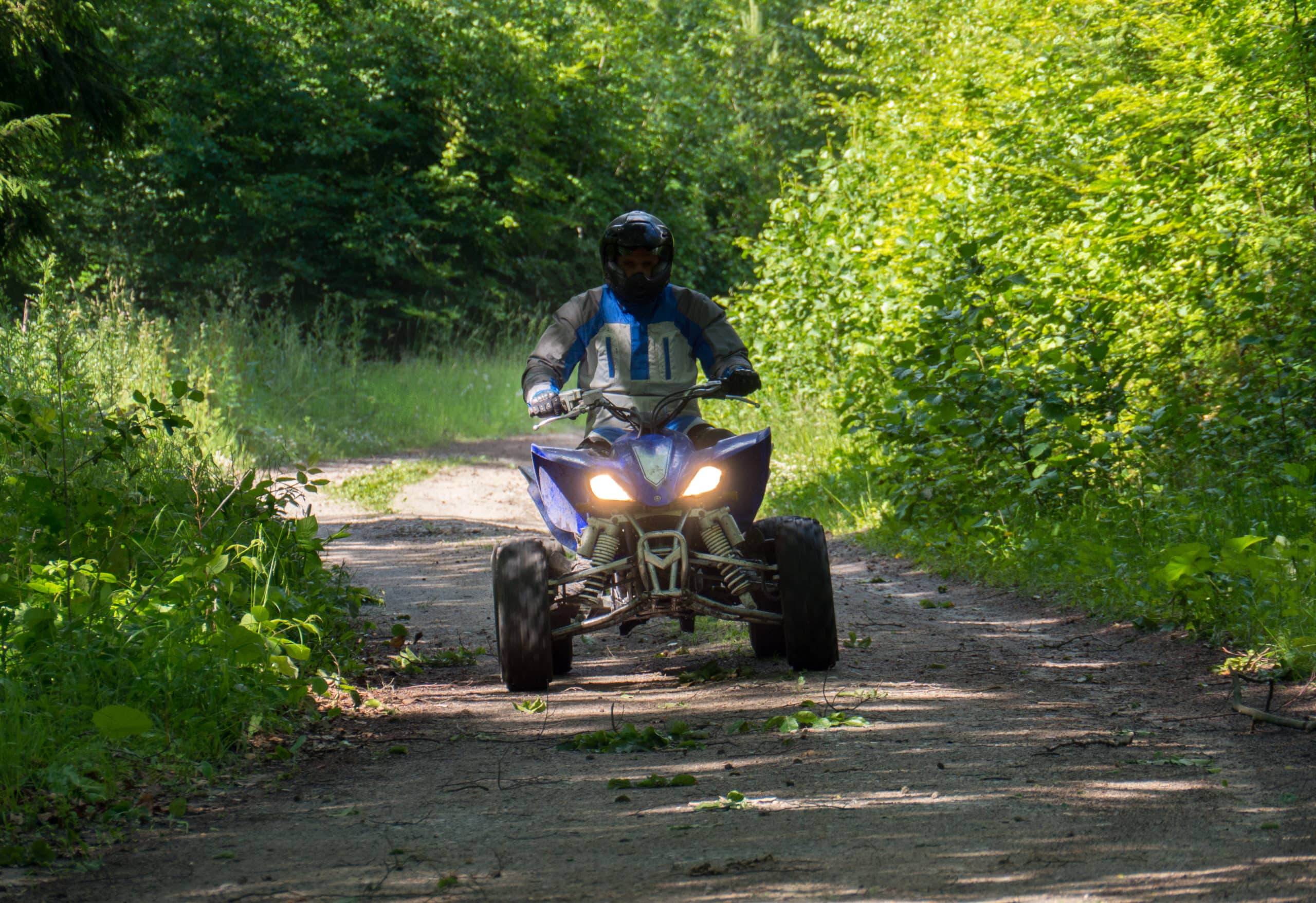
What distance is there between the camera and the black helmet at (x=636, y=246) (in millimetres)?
6078

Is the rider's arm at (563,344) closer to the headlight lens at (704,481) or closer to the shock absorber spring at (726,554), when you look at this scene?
the headlight lens at (704,481)

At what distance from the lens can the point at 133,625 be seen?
16.1 ft

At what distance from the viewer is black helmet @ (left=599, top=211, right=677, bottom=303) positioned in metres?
6.08

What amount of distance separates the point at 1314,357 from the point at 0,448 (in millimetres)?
7247

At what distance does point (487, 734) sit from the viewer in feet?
16.3

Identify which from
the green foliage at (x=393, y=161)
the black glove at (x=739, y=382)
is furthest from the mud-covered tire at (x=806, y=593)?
the green foliage at (x=393, y=161)

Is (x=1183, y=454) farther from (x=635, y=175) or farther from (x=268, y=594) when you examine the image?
(x=635, y=175)

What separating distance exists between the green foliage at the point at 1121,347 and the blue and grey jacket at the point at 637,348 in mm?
2254

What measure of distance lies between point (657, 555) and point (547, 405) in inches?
32.4

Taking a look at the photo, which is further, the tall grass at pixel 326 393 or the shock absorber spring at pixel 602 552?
the tall grass at pixel 326 393

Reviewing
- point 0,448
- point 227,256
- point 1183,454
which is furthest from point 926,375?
point 227,256

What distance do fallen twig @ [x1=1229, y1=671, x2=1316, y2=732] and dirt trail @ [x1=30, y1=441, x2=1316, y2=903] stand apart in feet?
0.23

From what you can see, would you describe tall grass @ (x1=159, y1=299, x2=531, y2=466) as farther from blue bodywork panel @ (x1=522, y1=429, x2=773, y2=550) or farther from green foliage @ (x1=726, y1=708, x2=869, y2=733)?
green foliage @ (x1=726, y1=708, x2=869, y2=733)

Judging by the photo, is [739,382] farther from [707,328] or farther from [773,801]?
[773,801]
